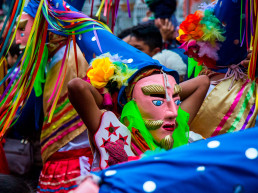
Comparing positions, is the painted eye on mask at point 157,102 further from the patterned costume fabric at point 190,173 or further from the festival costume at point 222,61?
the patterned costume fabric at point 190,173

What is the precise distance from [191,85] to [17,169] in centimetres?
167

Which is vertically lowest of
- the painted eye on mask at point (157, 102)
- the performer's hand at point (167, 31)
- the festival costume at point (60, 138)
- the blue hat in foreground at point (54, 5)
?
the festival costume at point (60, 138)

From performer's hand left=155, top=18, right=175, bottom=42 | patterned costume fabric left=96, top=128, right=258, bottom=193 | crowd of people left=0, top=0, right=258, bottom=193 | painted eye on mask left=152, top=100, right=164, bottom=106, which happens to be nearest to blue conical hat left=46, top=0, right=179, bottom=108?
crowd of people left=0, top=0, right=258, bottom=193

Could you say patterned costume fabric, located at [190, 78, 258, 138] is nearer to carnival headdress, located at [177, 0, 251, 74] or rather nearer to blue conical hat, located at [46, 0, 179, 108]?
carnival headdress, located at [177, 0, 251, 74]

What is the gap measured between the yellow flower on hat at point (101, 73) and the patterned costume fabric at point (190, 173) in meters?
1.13

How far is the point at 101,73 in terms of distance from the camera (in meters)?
2.22

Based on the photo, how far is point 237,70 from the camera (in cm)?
279

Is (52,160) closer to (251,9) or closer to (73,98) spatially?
(73,98)

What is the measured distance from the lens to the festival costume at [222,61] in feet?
8.91

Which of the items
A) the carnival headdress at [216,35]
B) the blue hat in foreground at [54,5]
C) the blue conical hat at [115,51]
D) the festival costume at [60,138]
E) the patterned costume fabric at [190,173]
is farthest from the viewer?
the festival costume at [60,138]

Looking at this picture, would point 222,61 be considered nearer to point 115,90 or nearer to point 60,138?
point 115,90

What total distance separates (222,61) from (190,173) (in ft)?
6.03

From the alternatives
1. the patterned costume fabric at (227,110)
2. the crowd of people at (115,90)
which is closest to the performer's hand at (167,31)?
the crowd of people at (115,90)

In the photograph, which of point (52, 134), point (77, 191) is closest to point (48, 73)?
point (52, 134)
